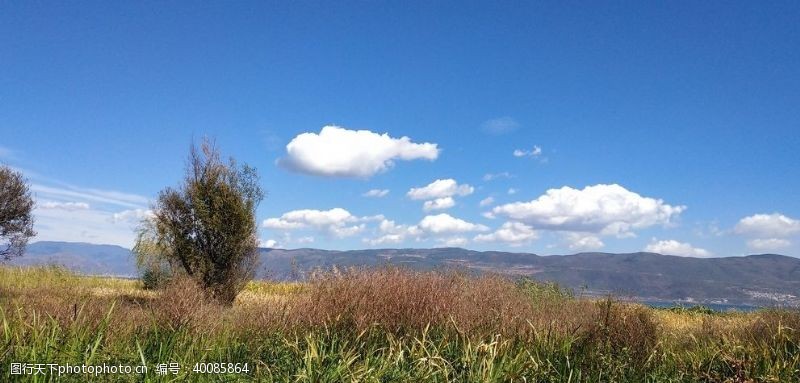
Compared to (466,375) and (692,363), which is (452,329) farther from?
(692,363)

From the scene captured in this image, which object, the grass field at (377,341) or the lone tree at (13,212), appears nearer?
the grass field at (377,341)

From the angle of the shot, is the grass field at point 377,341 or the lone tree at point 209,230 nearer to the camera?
the grass field at point 377,341

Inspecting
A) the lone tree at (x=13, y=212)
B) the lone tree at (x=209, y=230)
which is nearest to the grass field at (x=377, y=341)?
the lone tree at (x=209, y=230)

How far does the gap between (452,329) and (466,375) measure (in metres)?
1.85

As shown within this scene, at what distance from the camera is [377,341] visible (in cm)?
759

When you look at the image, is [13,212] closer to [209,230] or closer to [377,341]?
[209,230]

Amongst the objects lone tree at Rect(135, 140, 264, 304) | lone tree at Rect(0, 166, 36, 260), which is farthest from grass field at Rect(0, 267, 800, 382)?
lone tree at Rect(0, 166, 36, 260)

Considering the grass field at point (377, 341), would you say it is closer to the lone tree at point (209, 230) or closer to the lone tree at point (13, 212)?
the lone tree at point (209, 230)

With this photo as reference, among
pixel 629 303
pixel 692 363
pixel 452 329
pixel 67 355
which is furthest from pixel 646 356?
pixel 67 355

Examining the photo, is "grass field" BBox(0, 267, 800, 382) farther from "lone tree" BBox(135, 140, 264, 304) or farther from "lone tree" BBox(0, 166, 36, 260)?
"lone tree" BBox(0, 166, 36, 260)

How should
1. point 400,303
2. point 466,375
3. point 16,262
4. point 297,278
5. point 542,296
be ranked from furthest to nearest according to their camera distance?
point 16,262
point 542,296
point 297,278
point 400,303
point 466,375

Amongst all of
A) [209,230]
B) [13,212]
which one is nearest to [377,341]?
[209,230]

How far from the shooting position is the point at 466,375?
6062 millimetres

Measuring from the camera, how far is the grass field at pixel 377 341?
5574 mm
